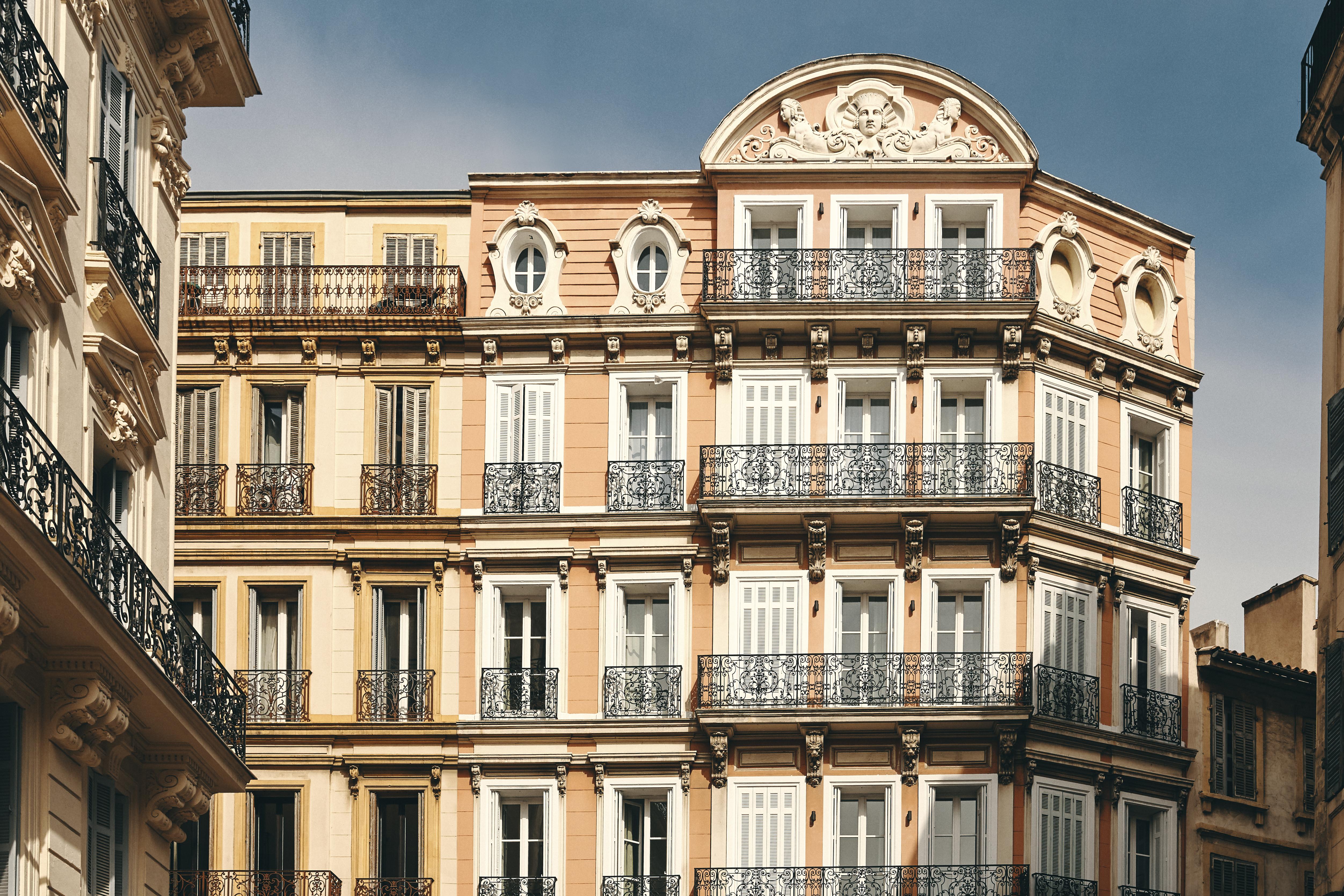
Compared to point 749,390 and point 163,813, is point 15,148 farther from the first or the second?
point 749,390

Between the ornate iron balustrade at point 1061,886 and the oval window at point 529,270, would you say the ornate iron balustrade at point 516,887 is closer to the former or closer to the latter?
the ornate iron balustrade at point 1061,886

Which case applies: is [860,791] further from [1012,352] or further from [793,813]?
[1012,352]

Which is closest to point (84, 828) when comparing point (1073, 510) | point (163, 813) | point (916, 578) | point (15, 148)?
point (163, 813)

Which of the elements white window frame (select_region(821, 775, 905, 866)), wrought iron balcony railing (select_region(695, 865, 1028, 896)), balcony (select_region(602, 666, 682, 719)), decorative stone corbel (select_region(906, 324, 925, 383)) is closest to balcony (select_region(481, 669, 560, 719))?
balcony (select_region(602, 666, 682, 719))

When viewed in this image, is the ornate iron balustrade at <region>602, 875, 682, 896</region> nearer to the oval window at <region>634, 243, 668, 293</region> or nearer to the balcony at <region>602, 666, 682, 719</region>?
the balcony at <region>602, 666, 682, 719</region>

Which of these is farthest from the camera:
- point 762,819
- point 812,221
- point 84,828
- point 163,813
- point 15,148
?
point 812,221

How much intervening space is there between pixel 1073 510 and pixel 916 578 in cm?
356

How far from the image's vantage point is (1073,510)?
42.5 m

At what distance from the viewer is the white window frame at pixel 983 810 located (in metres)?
40.3

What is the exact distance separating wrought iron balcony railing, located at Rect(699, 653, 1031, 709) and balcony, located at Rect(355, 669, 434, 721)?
Answer: 5.04m

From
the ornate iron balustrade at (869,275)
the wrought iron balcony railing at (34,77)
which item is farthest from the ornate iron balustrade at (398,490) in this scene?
the wrought iron balcony railing at (34,77)

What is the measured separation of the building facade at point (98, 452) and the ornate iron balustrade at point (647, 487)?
12914mm

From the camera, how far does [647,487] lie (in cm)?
4191

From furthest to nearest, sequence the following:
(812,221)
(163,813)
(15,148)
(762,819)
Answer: (812,221) < (762,819) < (163,813) < (15,148)
